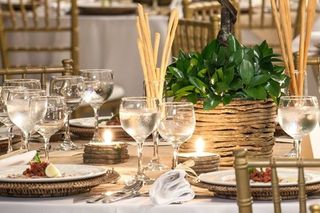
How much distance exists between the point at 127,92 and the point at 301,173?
431 centimetres

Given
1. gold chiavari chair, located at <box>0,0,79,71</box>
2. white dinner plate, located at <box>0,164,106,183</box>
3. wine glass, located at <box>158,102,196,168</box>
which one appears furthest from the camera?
gold chiavari chair, located at <box>0,0,79,71</box>

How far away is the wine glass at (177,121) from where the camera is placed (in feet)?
7.51

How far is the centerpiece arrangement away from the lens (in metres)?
2.45

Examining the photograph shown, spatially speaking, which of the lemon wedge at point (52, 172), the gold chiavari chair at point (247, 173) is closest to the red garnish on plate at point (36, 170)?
the lemon wedge at point (52, 172)

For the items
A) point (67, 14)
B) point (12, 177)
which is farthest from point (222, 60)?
point (67, 14)

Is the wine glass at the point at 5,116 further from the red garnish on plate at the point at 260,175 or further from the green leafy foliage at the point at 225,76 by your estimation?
the red garnish on plate at the point at 260,175

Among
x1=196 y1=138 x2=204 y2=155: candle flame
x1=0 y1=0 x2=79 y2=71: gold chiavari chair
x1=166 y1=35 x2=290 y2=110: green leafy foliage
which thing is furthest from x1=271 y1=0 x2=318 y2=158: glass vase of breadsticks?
x1=0 y1=0 x2=79 y2=71: gold chiavari chair

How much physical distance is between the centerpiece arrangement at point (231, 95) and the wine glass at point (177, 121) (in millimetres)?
155

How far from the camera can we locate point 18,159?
2408 mm

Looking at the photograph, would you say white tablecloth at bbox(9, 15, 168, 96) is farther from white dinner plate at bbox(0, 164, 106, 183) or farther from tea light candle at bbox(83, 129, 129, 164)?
white dinner plate at bbox(0, 164, 106, 183)

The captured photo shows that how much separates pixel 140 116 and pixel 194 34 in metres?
2.52

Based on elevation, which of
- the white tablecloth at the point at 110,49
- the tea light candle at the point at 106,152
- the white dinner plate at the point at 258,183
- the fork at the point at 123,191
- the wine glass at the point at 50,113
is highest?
the wine glass at the point at 50,113

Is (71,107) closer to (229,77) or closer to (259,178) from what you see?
(229,77)

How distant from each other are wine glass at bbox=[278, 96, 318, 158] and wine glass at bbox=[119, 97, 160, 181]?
275 millimetres
